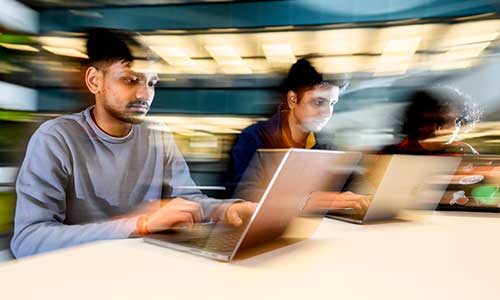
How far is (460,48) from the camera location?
314cm

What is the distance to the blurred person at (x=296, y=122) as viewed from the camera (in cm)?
270

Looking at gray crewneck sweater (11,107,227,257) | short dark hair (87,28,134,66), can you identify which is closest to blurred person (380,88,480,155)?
gray crewneck sweater (11,107,227,257)

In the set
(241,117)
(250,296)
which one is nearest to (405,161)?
(250,296)

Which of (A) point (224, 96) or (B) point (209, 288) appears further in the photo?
(A) point (224, 96)

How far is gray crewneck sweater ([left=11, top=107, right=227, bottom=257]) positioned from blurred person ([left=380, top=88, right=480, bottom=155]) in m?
1.33

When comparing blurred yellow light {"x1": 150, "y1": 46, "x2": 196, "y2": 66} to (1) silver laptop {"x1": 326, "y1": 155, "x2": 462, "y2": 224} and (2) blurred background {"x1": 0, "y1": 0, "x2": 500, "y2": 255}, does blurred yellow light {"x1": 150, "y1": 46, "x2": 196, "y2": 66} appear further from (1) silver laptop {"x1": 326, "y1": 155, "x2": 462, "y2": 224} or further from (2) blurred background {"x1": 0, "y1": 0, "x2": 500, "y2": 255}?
(1) silver laptop {"x1": 326, "y1": 155, "x2": 462, "y2": 224}

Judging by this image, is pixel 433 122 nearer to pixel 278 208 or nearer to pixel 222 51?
pixel 222 51

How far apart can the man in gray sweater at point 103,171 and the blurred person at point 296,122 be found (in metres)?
0.38

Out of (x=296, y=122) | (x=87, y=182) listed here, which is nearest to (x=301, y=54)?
(x=296, y=122)

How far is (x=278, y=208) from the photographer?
94 cm

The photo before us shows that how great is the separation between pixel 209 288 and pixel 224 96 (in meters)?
2.53

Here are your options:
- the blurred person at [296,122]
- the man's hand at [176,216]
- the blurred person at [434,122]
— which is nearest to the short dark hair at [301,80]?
the blurred person at [296,122]

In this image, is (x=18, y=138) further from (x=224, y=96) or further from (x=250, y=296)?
(x=250, y=296)

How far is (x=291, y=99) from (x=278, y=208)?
198 centimetres
